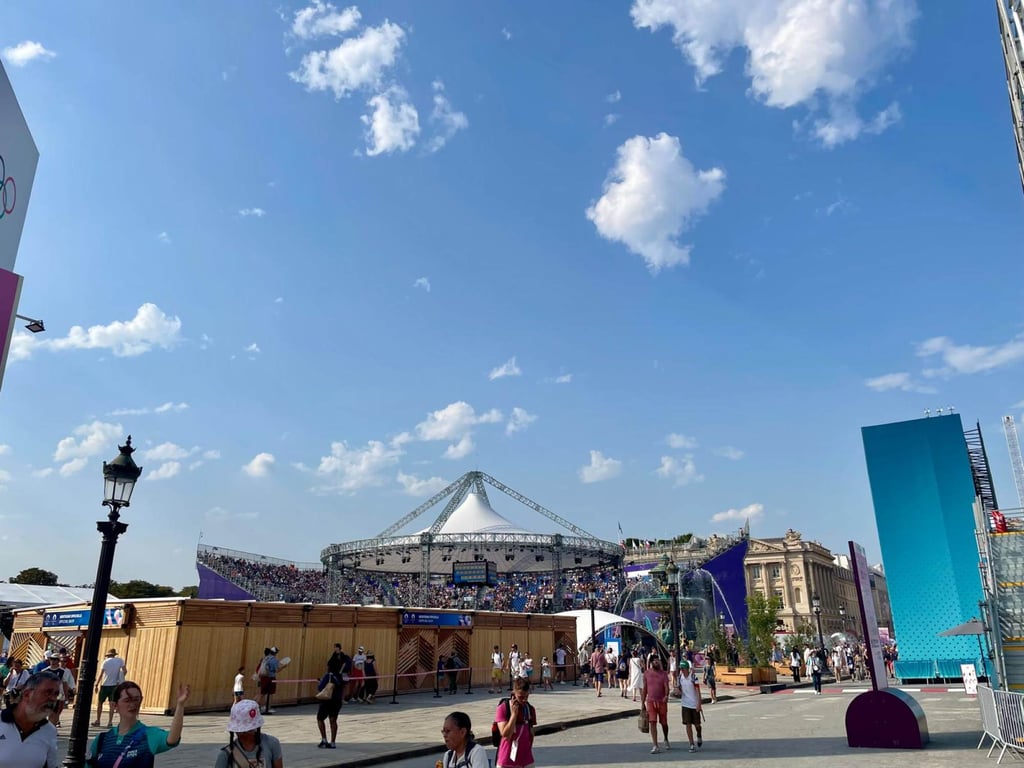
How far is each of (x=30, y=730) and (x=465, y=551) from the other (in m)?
62.3

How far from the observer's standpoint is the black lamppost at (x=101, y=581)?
775cm

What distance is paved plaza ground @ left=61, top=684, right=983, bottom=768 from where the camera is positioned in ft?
36.5

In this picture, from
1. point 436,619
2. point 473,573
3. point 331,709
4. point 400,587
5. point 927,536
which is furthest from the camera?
point 400,587

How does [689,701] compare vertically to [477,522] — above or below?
below

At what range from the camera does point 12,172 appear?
453 inches

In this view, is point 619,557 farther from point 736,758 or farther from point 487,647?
point 736,758

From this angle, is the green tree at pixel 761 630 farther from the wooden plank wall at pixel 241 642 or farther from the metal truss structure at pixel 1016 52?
the metal truss structure at pixel 1016 52

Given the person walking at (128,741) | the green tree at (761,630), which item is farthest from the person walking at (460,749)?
the green tree at (761,630)

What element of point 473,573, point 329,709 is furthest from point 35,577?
point 329,709

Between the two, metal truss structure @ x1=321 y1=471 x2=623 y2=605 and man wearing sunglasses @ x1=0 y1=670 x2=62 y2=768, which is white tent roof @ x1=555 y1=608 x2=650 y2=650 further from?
man wearing sunglasses @ x1=0 y1=670 x2=62 y2=768

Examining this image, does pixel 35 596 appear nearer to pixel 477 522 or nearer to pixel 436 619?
pixel 436 619

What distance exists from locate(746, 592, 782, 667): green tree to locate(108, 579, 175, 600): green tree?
67.7m

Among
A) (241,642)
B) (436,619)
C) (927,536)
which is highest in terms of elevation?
(927,536)

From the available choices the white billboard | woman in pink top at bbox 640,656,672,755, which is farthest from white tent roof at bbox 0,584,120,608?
woman in pink top at bbox 640,656,672,755
